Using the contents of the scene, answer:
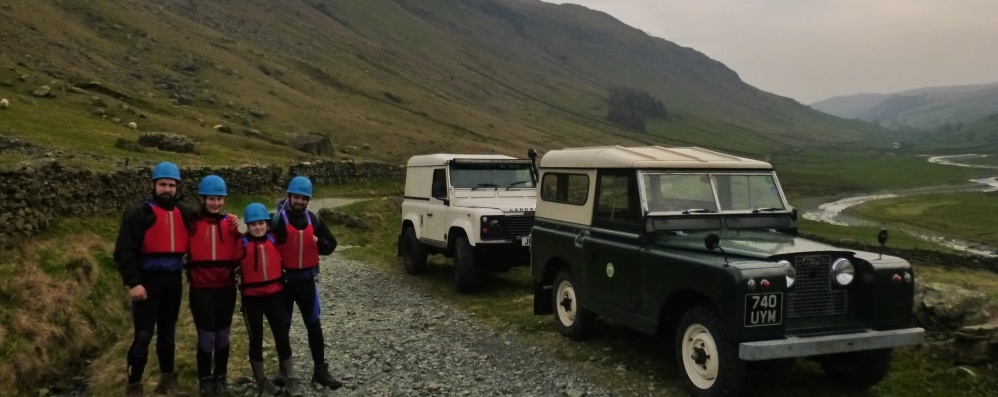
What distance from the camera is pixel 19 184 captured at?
12.3 m

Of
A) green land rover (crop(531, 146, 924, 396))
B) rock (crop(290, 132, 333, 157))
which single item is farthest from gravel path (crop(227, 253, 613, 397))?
rock (crop(290, 132, 333, 157))

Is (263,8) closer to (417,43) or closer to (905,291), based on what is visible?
(417,43)

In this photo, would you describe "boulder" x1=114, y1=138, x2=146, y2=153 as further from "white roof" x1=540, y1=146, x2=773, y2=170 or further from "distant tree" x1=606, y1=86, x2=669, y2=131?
"distant tree" x1=606, y1=86, x2=669, y2=131

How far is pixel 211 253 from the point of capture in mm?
7078

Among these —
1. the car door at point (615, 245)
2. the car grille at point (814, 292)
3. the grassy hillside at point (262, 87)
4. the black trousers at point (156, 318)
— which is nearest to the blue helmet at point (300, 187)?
the black trousers at point (156, 318)

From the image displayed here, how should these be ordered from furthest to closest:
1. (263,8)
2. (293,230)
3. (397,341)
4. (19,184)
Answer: (263,8)
(19,184)
(397,341)
(293,230)

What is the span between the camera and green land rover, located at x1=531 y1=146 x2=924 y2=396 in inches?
261

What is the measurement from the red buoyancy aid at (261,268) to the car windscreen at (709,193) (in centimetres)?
427

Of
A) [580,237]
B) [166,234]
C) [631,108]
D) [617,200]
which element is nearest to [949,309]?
[617,200]

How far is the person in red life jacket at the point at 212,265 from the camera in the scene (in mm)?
7066

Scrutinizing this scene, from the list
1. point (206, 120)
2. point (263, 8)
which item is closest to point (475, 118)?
point (263, 8)

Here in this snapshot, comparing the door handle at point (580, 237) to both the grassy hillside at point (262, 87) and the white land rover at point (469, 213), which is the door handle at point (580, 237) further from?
the grassy hillside at point (262, 87)

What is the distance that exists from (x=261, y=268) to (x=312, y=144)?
4423cm

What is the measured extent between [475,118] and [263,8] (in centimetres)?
4917
